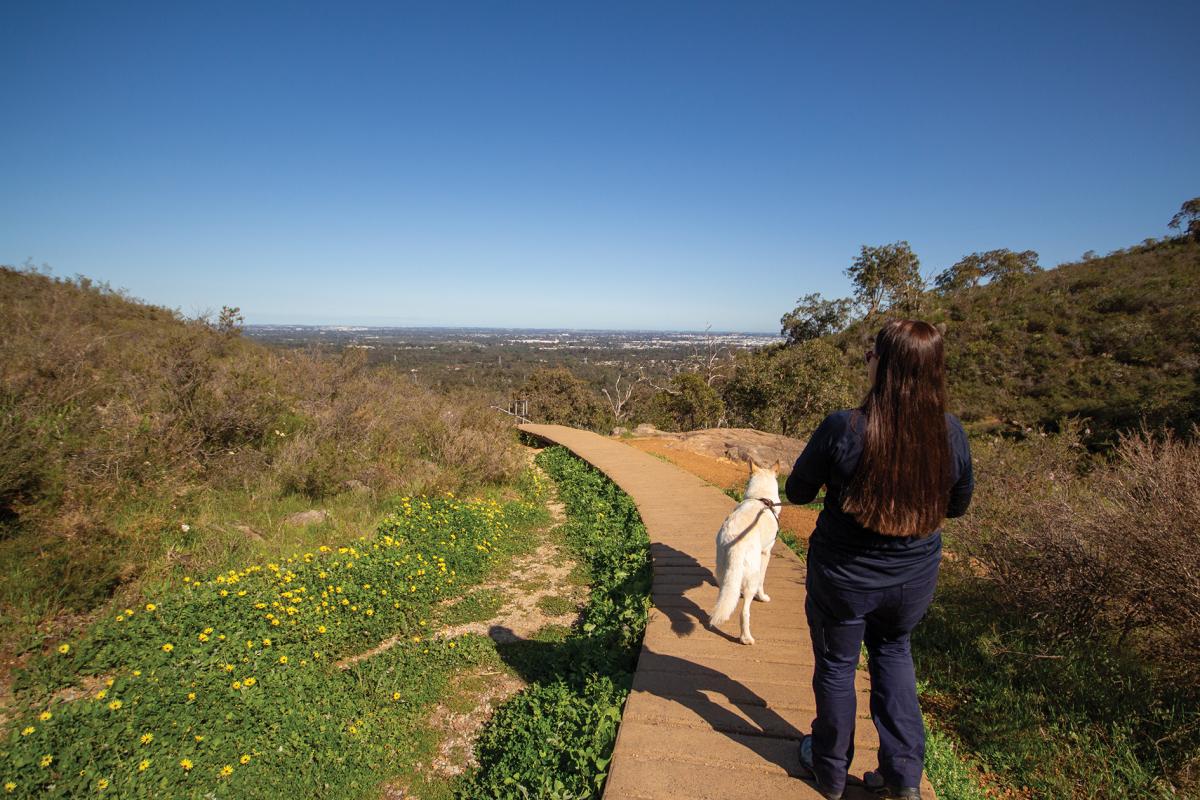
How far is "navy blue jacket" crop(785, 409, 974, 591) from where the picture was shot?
5.90 ft

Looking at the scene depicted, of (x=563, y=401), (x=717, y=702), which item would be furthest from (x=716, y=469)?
(x=563, y=401)

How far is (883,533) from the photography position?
5.73 feet

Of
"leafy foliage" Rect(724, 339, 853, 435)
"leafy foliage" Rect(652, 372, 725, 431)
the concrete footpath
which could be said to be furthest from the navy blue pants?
"leafy foliage" Rect(652, 372, 725, 431)

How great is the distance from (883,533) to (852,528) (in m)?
0.10

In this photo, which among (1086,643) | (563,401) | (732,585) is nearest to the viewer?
(732,585)

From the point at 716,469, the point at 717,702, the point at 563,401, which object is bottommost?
the point at 563,401

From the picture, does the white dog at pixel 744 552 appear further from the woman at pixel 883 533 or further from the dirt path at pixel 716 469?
the dirt path at pixel 716 469

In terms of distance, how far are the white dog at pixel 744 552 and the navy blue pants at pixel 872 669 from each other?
1.07 metres

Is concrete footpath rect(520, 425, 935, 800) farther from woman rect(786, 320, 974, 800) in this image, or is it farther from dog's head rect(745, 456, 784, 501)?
dog's head rect(745, 456, 784, 501)

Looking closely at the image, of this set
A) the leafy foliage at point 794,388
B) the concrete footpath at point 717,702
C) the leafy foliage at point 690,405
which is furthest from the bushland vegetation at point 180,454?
the leafy foliage at point 794,388

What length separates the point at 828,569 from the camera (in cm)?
188

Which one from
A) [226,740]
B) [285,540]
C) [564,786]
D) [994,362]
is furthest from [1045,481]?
[994,362]

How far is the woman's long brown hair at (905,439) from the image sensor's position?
5.58ft

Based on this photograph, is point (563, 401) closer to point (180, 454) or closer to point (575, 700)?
point (180, 454)
